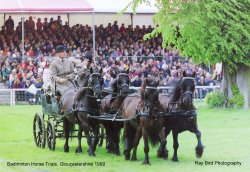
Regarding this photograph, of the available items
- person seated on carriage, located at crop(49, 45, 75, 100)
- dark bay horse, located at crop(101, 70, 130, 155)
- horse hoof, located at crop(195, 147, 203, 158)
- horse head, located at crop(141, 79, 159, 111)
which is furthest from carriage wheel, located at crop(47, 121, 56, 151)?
horse hoof, located at crop(195, 147, 203, 158)

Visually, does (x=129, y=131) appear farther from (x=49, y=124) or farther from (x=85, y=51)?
(x=85, y=51)

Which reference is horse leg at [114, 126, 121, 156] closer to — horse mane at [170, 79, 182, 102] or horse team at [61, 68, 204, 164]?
horse team at [61, 68, 204, 164]

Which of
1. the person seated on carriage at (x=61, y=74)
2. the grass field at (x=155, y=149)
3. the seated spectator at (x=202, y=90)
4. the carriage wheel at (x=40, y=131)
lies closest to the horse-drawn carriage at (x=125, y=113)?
the carriage wheel at (x=40, y=131)

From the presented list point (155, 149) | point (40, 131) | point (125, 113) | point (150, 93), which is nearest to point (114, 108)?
point (125, 113)

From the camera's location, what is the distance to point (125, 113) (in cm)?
1700

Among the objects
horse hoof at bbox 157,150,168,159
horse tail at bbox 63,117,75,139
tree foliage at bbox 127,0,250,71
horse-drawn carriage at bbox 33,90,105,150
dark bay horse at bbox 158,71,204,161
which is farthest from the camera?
tree foliage at bbox 127,0,250,71

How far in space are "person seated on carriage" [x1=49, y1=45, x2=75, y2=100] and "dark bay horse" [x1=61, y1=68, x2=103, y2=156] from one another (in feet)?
1.86

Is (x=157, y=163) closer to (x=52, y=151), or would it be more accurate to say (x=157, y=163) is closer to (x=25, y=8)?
(x=52, y=151)

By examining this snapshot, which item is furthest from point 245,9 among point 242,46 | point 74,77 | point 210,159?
point 210,159

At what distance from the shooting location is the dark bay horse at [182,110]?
53.5 ft

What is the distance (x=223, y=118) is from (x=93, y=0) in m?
14.0

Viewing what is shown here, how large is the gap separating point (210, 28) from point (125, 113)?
14431 millimetres

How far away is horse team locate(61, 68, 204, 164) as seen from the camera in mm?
16047

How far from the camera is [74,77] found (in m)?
19.9
